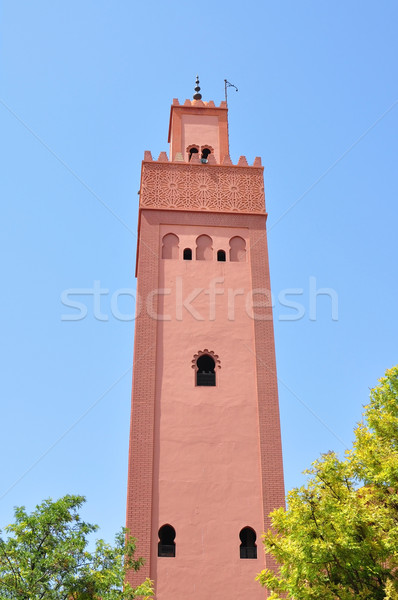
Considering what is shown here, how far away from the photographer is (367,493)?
1292cm

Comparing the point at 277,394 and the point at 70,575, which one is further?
the point at 277,394

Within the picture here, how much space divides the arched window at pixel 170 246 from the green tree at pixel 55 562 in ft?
31.4

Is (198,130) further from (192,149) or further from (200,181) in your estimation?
(200,181)

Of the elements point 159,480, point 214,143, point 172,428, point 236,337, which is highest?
point 214,143

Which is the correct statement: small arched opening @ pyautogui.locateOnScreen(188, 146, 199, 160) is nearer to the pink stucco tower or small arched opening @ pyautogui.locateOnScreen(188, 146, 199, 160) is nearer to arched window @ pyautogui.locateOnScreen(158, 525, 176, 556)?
the pink stucco tower

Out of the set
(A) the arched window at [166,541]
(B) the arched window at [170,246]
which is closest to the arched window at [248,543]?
(A) the arched window at [166,541]

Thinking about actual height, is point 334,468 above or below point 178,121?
below

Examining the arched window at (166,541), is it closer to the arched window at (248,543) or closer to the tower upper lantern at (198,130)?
the arched window at (248,543)

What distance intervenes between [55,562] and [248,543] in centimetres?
639

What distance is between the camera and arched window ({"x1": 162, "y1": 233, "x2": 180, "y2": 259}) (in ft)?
72.4

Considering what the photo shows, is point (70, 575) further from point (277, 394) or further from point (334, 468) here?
point (277, 394)

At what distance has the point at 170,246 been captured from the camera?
72.9ft

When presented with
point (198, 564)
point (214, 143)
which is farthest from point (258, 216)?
point (198, 564)

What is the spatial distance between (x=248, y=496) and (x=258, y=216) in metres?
8.94
